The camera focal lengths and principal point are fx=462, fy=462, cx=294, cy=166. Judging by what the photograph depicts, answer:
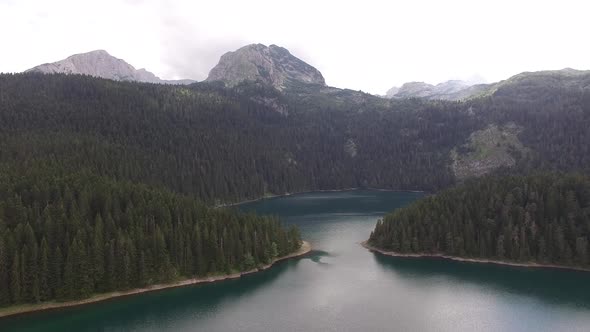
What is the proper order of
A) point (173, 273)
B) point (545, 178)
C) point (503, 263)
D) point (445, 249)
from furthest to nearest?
point (545, 178) < point (445, 249) < point (503, 263) < point (173, 273)

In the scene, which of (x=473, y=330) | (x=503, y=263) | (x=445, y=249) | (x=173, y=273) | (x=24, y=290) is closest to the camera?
(x=473, y=330)

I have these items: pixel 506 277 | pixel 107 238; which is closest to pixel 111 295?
pixel 107 238

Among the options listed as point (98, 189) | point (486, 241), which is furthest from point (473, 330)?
point (98, 189)

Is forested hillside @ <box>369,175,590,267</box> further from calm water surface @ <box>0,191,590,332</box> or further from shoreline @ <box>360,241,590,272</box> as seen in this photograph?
calm water surface @ <box>0,191,590,332</box>

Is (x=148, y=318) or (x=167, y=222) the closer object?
(x=148, y=318)

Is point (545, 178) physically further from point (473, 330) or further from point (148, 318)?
point (148, 318)

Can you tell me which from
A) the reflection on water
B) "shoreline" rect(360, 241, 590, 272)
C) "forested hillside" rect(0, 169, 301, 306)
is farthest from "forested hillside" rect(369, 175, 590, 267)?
"forested hillside" rect(0, 169, 301, 306)

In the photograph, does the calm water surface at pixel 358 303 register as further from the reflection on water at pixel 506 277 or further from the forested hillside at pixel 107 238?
the forested hillside at pixel 107 238
